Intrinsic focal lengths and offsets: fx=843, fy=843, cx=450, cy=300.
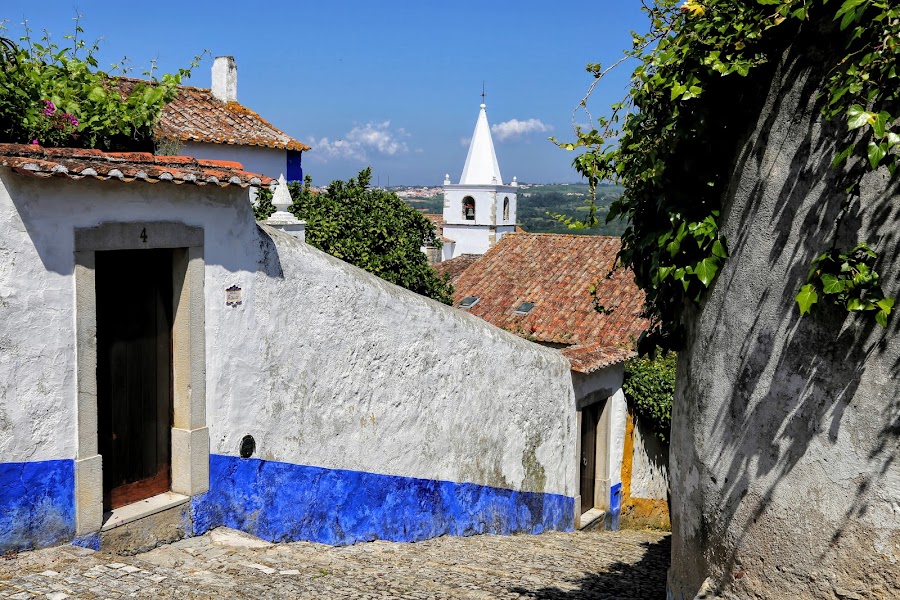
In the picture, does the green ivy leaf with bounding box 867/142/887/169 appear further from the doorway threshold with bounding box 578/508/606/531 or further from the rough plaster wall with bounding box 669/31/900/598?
the doorway threshold with bounding box 578/508/606/531

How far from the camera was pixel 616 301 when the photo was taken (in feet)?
59.5

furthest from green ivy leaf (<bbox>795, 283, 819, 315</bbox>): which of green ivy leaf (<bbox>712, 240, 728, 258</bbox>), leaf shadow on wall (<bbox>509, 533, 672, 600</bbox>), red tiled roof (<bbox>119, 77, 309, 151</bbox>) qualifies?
red tiled roof (<bbox>119, 77, 309, 151</bbox>)


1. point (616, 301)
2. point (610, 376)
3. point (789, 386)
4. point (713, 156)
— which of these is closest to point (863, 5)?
point (713, 156)

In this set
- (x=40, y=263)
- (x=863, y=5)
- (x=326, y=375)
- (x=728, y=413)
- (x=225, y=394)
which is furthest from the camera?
(x=326, y=375)

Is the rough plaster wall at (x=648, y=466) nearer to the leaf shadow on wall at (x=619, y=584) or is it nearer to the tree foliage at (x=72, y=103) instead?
the leaf shadow on wall at (x=619, y=584)

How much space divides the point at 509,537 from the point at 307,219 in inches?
212

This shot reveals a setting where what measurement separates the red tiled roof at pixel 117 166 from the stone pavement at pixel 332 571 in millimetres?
2355

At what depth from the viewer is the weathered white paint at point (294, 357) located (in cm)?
516

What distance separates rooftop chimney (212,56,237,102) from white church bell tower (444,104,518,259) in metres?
25.8

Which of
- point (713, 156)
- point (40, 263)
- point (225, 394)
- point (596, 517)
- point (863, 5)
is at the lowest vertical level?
point (596, 517)

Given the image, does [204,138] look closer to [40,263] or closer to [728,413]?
[40,263]

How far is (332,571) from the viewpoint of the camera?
617cm

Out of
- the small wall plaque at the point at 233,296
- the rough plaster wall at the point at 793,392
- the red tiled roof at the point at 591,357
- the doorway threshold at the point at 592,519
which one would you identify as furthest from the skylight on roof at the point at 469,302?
the rough plaster wall at the point at 793,392

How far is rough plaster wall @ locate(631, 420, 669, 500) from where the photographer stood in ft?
44.7
